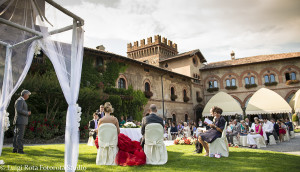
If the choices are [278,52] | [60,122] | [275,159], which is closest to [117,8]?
[275,159]

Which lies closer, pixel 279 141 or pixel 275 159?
pixel 275 159

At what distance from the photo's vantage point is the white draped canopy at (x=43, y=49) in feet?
14.1

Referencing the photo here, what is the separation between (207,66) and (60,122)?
2478 centimetres

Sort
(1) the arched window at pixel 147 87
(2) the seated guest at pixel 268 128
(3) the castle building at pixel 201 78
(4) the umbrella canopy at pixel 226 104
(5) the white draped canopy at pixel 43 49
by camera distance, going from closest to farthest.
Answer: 1. (5) the white draped canopy at pixel 43 49
2. (2) the seated guest at pixel 268 128
3. (1) the arched window at pixel 147 87
4. (3) the castle building at pixel 201 78
5. (4) the umbrella canopy at pixel 226 104

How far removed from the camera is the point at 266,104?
24.7 meters

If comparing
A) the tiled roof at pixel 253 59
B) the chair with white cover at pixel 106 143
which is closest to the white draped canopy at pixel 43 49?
the chair with white cover at pixel 106 143

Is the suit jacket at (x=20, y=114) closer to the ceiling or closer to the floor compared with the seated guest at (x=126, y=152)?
closer to the ceiling

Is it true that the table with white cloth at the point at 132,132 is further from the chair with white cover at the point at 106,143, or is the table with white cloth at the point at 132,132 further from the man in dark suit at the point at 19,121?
the man in dark suit at the point at 19,121

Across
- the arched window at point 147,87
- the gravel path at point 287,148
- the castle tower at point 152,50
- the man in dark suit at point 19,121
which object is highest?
the castle tower at point 152,50

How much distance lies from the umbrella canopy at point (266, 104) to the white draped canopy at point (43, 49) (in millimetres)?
24676

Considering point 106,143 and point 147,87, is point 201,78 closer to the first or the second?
point 147,87

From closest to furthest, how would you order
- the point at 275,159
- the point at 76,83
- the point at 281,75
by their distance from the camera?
the point at 76,83 → the point at 275,159 → the point at 281,75

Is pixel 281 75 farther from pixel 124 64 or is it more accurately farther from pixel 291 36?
pixel 124 64

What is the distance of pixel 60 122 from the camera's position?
12000mm
